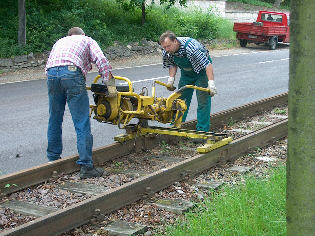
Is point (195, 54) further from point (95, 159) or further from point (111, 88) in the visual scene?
point (95, 159)

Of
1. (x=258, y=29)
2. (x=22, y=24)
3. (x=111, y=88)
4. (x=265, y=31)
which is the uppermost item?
(x=22, y=24)

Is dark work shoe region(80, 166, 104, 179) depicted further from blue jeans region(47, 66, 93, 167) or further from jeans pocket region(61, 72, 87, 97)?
jeans pocket region(61, 72, 87, 97)

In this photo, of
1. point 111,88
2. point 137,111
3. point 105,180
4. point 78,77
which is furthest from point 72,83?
point 105,180

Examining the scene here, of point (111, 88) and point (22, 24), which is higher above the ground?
point (22, 24)

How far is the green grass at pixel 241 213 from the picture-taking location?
479 centimetres

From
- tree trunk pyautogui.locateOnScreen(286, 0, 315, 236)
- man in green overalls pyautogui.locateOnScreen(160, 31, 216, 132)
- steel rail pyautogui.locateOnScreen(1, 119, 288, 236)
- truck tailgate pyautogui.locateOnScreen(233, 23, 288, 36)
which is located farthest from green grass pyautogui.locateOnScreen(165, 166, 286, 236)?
truck tailgate pyautogui.locateOnScreen(233, 23, 288, 36)

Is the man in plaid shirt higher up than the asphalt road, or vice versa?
the man in plaid shirt

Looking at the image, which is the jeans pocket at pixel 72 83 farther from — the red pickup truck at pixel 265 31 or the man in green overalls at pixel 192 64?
the red pickup truck at pixel 265 31

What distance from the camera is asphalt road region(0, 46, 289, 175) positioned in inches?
332

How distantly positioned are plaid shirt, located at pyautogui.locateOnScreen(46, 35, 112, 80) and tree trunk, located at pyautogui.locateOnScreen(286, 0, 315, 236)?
3739mm

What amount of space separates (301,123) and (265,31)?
26166mm

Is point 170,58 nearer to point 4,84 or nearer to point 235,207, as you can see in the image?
point 235,207

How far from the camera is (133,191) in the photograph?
19.3 feet

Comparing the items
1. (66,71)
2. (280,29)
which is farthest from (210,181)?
(280,29)
